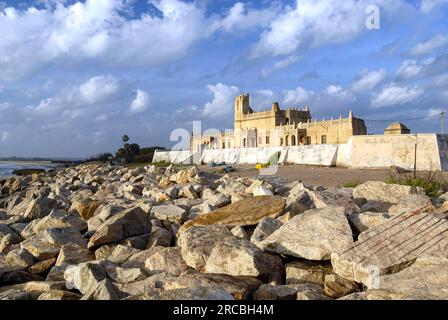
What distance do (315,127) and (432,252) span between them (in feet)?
111

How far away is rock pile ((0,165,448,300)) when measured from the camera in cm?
312

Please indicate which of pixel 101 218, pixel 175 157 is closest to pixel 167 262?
pixel 101 218

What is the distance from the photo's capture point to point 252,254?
141 inches

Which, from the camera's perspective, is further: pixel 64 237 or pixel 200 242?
pixel 64 237

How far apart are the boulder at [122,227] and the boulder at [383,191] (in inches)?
123

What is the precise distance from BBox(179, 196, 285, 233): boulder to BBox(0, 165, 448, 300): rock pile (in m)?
0.01

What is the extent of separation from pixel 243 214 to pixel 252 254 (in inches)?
62.8

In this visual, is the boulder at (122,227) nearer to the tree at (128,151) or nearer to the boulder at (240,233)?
the boulder at (240,233)

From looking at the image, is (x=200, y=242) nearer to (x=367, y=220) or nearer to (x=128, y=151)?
(x=367, y=220)

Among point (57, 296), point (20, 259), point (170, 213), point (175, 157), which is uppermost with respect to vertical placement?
point (175, 157)

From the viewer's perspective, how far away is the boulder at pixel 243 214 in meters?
5.09

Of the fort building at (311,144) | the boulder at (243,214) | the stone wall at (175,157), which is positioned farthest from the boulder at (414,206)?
the stone wall at (175,157)

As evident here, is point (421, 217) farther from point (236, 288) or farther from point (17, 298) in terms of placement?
point (17, 298)

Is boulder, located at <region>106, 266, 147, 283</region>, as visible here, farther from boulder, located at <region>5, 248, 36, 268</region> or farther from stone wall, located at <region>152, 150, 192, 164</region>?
stone wall, located at <region>152, 150, 192, 164</region>
